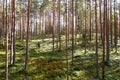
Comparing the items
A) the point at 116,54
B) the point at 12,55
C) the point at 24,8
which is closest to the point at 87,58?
the point at 116,54

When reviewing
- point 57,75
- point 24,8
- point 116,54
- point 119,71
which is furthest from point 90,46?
point 24,8

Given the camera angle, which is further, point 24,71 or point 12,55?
point 12,55

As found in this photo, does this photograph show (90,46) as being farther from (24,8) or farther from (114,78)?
(24,8)

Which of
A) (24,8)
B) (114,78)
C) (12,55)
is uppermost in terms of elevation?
(24,8)

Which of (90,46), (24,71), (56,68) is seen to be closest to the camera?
(24,71)

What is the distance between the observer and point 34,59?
A: 30922 millimetres

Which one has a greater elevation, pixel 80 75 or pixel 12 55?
pixel 12 55

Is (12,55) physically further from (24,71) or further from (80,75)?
(80,75)

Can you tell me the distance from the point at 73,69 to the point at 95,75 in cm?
282

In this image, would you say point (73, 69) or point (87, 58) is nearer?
point (73, 69)

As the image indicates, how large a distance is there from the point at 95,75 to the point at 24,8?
41760mm

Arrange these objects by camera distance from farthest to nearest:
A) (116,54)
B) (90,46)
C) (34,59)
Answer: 1. (90,46)
2. (116,54)
3. (34,59)

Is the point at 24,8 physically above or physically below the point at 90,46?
above

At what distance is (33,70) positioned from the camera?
25.9 m
